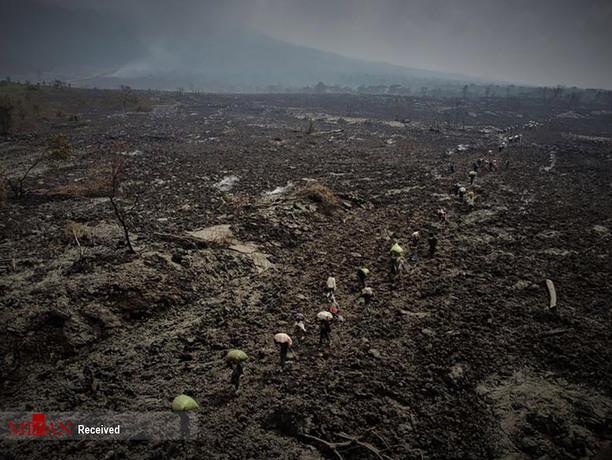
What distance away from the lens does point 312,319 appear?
1129cm

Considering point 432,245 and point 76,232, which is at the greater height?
point 76,232

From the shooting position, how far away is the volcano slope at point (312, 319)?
7633 mm

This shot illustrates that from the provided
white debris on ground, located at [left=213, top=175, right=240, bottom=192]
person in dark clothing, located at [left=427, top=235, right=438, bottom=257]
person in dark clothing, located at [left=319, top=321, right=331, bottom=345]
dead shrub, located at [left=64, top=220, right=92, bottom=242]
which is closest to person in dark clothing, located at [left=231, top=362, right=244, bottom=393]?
person in dark clothing, located at [left=319, top=321, right=331, bottom=345]

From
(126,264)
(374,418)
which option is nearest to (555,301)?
(374,418)

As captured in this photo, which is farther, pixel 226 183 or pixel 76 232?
pixel 226 183

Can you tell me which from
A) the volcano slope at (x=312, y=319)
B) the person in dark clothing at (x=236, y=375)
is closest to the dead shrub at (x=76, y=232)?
the volcano slope at (x=312, y=319)

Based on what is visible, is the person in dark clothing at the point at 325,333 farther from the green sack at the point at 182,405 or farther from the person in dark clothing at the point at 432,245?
the person in dark clothing at the point at 432,245

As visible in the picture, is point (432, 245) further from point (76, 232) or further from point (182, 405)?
point (76, 232)

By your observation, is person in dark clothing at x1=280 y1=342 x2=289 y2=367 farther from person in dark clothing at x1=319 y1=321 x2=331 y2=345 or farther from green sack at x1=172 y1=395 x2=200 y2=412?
green sack at x1=172 y1=395 x2=200 y2=412

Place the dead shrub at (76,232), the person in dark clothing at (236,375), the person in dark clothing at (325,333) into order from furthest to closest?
the dead shrub at (76,232), the person in dark clothing at (325,333), the person in dark clothing at (236,375)

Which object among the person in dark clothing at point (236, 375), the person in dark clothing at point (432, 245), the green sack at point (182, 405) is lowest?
the person in dark clothing at point (236, 375)

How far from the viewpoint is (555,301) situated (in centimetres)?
1187

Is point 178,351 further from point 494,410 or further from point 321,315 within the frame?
point 494,410

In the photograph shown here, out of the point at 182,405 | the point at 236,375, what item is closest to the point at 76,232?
the point at 236,375
